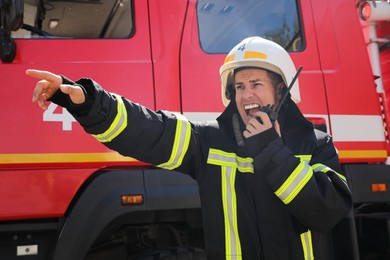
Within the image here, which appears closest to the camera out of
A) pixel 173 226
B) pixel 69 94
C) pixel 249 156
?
pixel 69 94

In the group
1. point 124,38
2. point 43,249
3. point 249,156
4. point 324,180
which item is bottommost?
point 43,249

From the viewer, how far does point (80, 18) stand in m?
2.84

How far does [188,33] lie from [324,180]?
1392 mm

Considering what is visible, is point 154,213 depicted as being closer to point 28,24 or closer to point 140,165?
point 140,165

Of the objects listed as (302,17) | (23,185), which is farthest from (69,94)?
(302,17)

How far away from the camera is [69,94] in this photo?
4.91ft

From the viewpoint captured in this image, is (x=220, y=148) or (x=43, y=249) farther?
(x=43, y=249)

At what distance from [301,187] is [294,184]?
0.02m

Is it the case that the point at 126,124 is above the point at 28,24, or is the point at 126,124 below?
below

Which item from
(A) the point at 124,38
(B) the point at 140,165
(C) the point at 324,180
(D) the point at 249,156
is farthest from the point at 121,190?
(C) the point at 324,180

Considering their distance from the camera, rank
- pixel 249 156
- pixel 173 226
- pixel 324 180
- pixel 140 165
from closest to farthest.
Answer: pixel 324 180, pixel 249 156, pixel 140 165, pixel 173 226

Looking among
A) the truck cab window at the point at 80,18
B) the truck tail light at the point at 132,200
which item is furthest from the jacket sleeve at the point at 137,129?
the truck cab window at the point at 80,18

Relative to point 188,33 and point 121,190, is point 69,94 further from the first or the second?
point 188,33

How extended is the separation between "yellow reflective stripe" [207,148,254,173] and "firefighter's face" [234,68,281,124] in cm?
14
